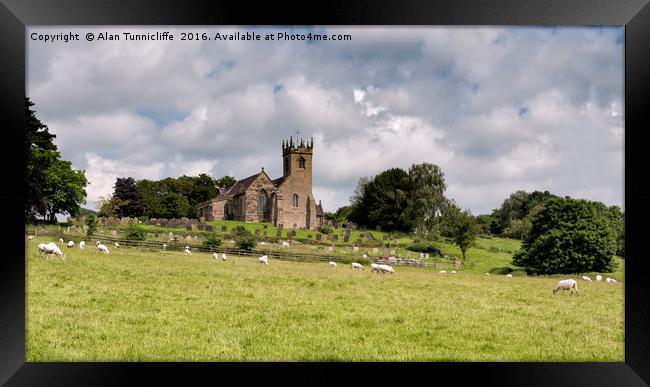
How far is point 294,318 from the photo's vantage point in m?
8.09

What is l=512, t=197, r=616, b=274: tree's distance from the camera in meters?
16.2

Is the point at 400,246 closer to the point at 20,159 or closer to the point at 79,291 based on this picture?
the point at 79,291

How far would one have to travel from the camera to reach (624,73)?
548 centimetres

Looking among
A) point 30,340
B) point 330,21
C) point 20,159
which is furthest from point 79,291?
point 330,21

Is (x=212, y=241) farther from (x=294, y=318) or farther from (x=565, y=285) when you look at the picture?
(x=565, y=285)


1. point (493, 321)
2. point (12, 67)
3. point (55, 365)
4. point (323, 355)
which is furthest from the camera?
point (493, 321)

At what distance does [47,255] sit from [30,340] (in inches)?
276

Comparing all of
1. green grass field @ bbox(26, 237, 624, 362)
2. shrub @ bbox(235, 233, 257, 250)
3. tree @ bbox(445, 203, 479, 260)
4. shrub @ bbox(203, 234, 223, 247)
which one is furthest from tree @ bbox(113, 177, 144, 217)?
tree @ bbox(445, 203, 479, 260)

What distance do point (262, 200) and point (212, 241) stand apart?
7979mm

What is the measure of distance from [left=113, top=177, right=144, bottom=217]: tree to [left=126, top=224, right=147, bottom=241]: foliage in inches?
18.4

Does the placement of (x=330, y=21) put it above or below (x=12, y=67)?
above

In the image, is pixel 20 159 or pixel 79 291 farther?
pixel 79 291

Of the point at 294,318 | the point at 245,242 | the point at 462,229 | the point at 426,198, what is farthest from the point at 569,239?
the point at 294,318

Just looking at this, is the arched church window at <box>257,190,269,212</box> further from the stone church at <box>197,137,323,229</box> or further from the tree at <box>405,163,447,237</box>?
the tree at <box>405,163,447,237</box>
